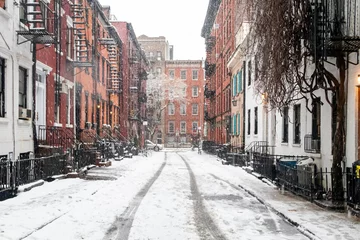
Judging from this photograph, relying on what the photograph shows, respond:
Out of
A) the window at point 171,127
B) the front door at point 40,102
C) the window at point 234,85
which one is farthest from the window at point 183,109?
the front door at point 40,102

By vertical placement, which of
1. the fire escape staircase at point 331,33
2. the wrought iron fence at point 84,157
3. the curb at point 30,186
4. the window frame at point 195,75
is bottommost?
the curb at point 30,186

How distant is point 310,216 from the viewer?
8945mm

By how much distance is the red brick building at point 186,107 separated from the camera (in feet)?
262

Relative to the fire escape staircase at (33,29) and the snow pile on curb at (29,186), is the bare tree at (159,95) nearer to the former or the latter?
the fire escape staircase at (33,29)

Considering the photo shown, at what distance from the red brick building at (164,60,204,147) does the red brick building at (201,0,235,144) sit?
24.2 meters

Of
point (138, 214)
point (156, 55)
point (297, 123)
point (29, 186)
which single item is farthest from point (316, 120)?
point (156, 55)

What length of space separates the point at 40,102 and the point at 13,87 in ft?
11.3

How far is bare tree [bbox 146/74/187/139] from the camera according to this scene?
71.8 meters

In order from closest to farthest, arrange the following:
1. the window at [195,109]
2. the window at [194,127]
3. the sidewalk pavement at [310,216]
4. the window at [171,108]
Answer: the sidewalk pavement at [310,216]
the window at [194,127]
the window at [171,108]
the window at [195,109]

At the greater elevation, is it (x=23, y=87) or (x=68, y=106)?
(x=23, y=87)

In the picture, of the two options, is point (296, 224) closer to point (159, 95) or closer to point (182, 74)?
point (159, 95)

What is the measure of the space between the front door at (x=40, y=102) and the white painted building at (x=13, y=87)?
1.49m

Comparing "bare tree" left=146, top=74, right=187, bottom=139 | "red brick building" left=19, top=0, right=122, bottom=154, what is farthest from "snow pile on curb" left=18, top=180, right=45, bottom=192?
"bare tree" left=146, top=74, right=187, bottom=139

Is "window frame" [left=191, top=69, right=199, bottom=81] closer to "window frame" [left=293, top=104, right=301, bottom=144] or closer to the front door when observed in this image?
the front door
